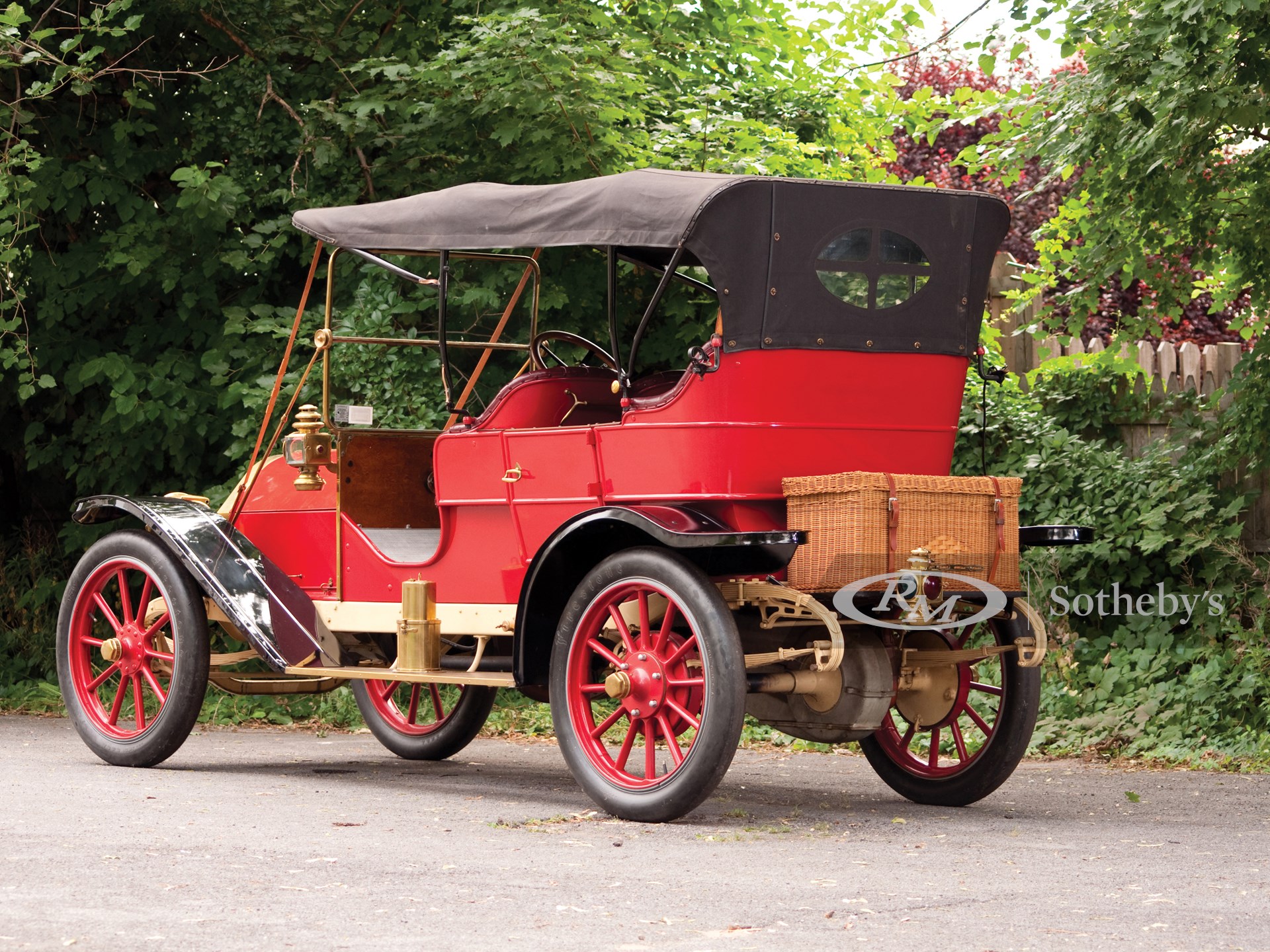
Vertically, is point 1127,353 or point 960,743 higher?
point 1127,353

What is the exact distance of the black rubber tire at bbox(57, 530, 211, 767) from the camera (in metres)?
7.64

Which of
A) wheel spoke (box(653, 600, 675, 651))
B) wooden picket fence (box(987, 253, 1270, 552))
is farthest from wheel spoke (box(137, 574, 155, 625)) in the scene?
wooden picket fence (box(987, 253, 1270, 552))

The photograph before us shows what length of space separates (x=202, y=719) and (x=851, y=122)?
19.2ft

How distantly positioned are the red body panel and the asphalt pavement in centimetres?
103

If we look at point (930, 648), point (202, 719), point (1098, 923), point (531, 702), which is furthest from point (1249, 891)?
point (202, 719)

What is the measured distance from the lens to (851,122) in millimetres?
11812

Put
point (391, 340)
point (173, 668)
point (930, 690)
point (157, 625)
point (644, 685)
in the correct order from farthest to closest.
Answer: point (391, 340) < point (157, 625) < point (173, 668) < point (930, 690) < point (644, 685)

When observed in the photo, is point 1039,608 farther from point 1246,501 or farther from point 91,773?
point 91,773

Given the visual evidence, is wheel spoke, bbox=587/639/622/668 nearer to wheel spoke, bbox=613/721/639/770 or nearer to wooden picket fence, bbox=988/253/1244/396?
wheel spoke, bbox=613/721/639/770

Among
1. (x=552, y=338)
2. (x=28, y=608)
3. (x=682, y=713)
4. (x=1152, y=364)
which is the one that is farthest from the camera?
(x=28, y=608)

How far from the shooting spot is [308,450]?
761 cm

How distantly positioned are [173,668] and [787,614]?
3.12m

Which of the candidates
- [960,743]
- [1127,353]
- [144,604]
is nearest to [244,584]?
→ [144,604]

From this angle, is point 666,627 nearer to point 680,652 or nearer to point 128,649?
point 680,652
